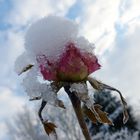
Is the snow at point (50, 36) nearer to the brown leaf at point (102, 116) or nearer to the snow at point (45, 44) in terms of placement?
the snow at point (45, 44)

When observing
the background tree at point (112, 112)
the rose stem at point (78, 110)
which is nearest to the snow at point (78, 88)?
the rose stem at point (78, 110)

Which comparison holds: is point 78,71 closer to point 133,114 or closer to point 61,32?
point 61,32

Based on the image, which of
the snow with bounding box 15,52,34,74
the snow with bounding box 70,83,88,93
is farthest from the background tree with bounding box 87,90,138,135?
the snow with bounding box 70,83,88,93

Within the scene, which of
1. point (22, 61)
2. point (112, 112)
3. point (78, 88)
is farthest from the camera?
point (112, 112)

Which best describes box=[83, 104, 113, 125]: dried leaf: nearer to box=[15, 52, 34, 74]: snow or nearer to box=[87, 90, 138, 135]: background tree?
box=[15, 52, 34, 74]: snow

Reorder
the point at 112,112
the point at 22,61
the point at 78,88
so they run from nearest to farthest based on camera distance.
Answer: the point at 78,88, the point at 22,61, the point at 112,112

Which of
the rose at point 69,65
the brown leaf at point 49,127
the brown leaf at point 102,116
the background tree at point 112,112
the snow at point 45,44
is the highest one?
the background tree at point 112,112

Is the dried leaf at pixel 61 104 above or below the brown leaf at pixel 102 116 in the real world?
above

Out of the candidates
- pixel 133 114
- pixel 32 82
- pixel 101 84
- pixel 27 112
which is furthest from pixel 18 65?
pixel 27 112

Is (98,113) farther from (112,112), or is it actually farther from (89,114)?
(112,112)

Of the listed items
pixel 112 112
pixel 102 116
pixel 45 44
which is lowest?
pixel 102 116

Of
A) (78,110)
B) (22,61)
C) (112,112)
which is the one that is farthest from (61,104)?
(112,112)

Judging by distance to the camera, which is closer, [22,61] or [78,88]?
[78,88]
